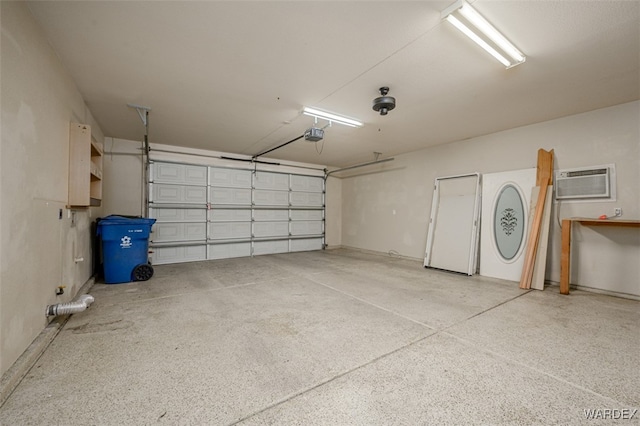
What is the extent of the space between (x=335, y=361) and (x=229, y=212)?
18.0 feet

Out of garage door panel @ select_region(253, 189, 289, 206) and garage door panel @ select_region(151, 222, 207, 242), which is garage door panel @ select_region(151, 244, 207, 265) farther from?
garage door panel @ select_region(253, 189, 289, 206)

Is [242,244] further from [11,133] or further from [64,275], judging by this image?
[11,133]

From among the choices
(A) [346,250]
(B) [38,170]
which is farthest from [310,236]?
(B) [38,170]

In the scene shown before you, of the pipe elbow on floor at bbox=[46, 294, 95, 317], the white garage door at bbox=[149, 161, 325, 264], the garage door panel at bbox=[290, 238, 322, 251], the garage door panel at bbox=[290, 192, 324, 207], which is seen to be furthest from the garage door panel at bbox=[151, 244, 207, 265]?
the pipe elbow on floor at bbox=[46, 294, 95, 317]

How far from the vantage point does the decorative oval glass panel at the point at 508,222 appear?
14.2ft

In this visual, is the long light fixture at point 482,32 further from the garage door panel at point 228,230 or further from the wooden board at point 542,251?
the garage door panel at point 228,230

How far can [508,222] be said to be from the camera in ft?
14.7

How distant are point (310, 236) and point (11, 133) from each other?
6.74 metres

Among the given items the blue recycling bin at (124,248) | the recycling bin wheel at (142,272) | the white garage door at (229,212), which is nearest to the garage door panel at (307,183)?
the white garage door at (229,212)

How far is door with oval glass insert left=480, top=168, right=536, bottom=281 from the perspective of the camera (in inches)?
169

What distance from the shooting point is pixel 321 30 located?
2.14 m

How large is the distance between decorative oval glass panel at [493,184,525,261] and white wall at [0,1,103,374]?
6.12m

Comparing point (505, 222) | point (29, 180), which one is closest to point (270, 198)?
point (29, 180)

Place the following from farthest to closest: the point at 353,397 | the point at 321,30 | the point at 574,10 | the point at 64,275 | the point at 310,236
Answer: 1. the point at 310,236
2. the point at 64,275
3. the point at 321,30
4. the point at 574,10
5. the point at 353,397
